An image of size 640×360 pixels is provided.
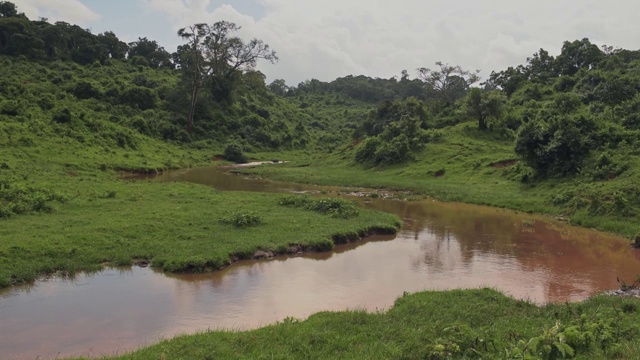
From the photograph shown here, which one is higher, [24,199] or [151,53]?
[151,53]

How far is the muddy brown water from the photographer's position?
10.7 meters

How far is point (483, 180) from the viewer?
3681 cm

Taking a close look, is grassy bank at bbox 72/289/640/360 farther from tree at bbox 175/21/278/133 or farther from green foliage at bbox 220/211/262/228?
tree at bbox 175/21/278/133

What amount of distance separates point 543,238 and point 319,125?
264 ft

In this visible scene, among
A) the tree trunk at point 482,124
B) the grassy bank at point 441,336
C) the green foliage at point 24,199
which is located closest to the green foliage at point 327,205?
the green foliage at point 24,199

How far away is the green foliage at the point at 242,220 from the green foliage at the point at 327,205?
408 cm

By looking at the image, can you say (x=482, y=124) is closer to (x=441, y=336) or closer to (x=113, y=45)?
(x=441, y=336)

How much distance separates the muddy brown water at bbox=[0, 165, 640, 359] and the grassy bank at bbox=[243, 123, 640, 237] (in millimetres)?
2440

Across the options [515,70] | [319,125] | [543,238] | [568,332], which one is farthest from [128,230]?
[319,125]

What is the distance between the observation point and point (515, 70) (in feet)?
243

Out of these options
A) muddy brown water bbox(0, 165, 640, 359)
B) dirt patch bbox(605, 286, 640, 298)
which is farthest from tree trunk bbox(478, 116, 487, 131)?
dirt patch bbox(605, 286, 640, 298)

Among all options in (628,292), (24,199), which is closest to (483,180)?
(628,292)

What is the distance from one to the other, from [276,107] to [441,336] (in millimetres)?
87569

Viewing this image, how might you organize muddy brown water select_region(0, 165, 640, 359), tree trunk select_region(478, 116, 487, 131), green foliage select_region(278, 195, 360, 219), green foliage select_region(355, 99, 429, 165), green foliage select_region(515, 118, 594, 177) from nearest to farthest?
muddy brown water select_region(0, 165, 640, 359)
green foliage select_region(278, 195, 360, 219)
green foliage select_region(515, 118, 594, 177)
green foliage select_region(355, 99, 429, 165)
tree trunk select_region(478, 116, 487, 131)
